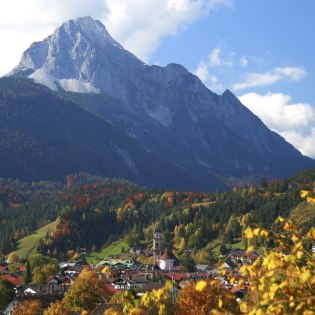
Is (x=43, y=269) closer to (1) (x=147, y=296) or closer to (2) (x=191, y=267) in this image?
(2) (x=191, y=267)

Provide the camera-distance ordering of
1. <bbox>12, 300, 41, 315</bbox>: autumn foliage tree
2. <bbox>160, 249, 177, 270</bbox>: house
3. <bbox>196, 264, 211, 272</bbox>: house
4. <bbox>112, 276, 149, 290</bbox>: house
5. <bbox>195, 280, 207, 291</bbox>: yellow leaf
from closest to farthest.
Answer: <bbox>195, 280, 207, 291</bbox>: yellow leaf, <bbox>12, 300, 41, 315</bbox>: autumn foliage tree, <bbox>112, 276, 149, 290</bbox>: house, <bbox>196, 264, 211, 272</bbox>: house, <bbox>160, 249, 177, 270</bbox>: house

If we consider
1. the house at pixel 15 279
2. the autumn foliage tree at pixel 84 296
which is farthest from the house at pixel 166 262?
the autumn foliage tree at pixel 84 296

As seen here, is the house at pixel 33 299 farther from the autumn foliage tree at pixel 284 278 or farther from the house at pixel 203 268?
the autumn foliage tree at pixel 284 278

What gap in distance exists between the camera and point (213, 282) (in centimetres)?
1281

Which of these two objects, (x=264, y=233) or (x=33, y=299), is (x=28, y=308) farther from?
(x=264, y=233)

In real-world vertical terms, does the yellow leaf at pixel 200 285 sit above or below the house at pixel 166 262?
above

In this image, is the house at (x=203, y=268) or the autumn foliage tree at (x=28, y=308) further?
the house at (x=203, y=268)

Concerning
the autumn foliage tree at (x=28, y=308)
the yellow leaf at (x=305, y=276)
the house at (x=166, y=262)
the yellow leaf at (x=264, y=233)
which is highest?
the yellow leaf at (x=264, y=233)

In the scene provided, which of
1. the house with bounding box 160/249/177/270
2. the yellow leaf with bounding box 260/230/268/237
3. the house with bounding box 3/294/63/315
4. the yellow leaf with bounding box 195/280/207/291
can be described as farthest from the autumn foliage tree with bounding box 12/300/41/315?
the house with bounding box 160/249/177/270

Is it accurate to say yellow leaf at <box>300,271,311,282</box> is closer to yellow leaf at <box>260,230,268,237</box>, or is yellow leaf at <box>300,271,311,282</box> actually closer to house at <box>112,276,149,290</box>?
yellow leaf at <box>260,230,268,237</box>

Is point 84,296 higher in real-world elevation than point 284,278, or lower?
lower

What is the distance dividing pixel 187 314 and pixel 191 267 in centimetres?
11074

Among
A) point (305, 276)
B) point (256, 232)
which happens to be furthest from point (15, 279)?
point (305, 276)

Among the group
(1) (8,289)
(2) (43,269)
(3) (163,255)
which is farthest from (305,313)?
(3) (163,255)
